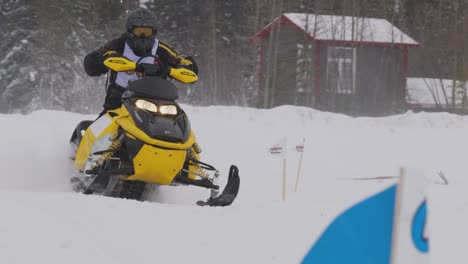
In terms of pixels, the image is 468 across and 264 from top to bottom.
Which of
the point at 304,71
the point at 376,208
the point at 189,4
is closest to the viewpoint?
the point at 376,208

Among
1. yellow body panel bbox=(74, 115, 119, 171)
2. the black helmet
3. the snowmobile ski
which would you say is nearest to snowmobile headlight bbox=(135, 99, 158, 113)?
yellow body panel bbox=(74, 115, 119, 171)

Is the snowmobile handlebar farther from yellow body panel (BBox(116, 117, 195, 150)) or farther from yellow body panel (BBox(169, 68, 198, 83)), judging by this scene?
yellow body panel (BBox(116, 117, 195, 150))

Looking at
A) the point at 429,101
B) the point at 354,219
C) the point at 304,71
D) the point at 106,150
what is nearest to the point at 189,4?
the point at 304,71

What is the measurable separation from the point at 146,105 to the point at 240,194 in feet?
9.10

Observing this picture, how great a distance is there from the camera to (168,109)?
6281 mm

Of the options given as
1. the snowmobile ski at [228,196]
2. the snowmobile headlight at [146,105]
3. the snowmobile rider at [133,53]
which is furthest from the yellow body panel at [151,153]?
the snowmobile rider at [133,53]

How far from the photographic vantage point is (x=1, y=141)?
894cm

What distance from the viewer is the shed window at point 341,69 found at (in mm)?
29438

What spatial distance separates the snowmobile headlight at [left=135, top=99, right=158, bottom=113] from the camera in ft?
20.3

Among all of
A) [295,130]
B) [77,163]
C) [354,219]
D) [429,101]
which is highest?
[354,219]

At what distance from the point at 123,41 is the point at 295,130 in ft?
20.4

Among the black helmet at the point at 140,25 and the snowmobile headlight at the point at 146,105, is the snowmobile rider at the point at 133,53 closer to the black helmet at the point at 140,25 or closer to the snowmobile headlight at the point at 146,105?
the black helmet at the point at 140,25

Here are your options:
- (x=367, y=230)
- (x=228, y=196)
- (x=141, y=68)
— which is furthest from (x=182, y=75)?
(x=367, y=230)

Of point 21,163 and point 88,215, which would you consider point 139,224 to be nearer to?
point 88,215
